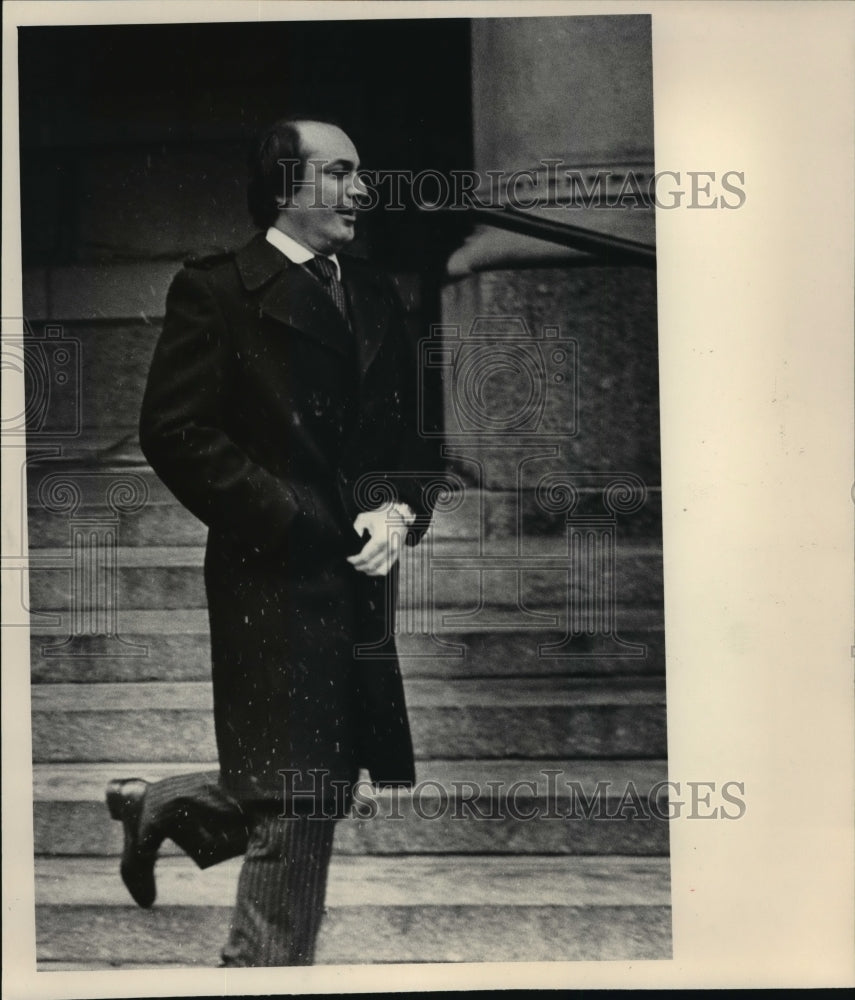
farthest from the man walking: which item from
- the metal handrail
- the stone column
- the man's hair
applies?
the metal handrail

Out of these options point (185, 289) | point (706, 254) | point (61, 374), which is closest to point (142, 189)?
point (185, 289)

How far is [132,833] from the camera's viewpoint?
388cm

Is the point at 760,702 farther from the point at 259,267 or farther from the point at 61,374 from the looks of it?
the point at 61,374

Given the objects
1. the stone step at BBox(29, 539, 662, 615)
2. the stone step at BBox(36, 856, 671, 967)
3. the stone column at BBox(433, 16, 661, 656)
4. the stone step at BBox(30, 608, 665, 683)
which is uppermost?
the stone column at BBox(433, 16, 661, 656)

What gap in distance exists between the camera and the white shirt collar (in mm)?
3846

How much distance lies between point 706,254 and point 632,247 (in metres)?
0.22

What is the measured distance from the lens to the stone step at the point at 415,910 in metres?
3.88

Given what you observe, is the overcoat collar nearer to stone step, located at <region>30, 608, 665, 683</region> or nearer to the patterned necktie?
the patterned necktie

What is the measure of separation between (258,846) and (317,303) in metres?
1.58

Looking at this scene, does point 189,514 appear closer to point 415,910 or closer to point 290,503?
point 290,503

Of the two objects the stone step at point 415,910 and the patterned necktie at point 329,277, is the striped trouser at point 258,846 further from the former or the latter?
the patterned necktie at point 329,277

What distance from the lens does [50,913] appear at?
154 inches

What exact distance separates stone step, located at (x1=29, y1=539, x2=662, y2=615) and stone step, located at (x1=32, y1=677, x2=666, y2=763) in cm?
23

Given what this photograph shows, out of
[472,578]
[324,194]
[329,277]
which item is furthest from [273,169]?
[472,578]
